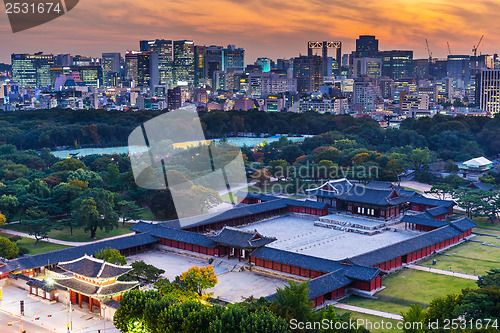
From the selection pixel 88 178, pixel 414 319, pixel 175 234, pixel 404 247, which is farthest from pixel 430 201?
pixel 88 178

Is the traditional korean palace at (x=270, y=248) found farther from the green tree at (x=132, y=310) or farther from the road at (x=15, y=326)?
the green tree at (x=132, y=310)

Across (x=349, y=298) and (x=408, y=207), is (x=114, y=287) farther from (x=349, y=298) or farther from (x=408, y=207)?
(x=408, y=207)

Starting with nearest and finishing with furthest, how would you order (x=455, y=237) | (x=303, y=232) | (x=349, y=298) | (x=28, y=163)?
(x=349, y=298) → (x=455, y=237) → (x=303, y=232) → (x=28, y=163)

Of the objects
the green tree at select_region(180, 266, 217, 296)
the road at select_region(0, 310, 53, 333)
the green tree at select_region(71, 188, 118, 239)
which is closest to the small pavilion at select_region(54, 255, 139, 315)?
the road at select_region(0, 310, 53, 333)

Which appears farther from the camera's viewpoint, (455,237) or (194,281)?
(455,237)

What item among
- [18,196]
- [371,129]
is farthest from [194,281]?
[371,129]

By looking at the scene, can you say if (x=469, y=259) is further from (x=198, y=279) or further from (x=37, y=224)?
(x=37, y=224)

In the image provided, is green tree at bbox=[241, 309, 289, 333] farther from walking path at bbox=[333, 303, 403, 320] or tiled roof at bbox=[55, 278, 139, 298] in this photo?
tiled roof at bbox=[55, 278, 139, 298]
